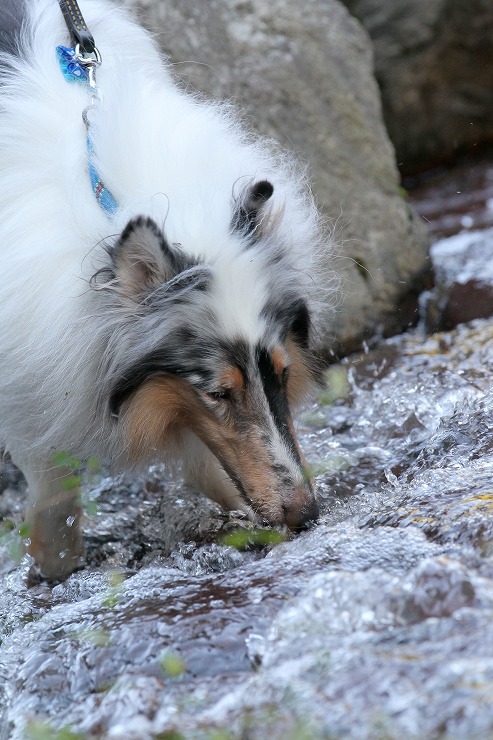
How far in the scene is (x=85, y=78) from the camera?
354 centimetres

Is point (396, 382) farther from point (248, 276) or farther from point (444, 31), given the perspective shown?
point (444, 31)

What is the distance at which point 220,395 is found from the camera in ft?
10.5

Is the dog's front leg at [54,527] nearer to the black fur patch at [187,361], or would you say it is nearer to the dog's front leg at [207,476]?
the dog's front leg at [207,476]

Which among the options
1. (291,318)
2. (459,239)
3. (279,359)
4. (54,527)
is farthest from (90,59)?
(459,239)

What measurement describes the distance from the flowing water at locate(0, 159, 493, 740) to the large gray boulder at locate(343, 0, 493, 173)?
4252 millimetres

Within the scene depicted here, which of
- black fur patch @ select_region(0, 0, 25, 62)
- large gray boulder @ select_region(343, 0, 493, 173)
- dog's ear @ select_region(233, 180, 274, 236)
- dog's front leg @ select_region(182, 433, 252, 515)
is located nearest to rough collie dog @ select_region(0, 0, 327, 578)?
dog's ear @ select_region(233, 180, 274, 236)

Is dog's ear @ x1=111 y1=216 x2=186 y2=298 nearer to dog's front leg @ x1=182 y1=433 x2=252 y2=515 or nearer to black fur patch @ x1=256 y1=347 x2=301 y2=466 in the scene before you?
black fur patch @ x1=256 y1=347 x2=301 y2=466

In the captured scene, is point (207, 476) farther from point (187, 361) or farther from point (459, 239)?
point (459, 239)

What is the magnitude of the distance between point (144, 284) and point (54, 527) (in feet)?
4.21

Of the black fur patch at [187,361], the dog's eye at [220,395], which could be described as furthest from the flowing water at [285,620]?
the black fur patch at [187,361]

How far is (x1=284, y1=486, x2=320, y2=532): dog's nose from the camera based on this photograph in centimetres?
316

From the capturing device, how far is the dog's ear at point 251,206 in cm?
312

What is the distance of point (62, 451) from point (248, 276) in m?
0.94

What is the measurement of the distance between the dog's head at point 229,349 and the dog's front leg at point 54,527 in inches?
27.1
